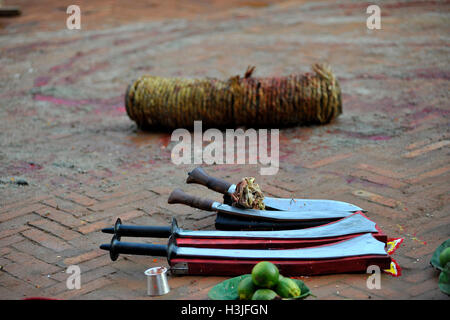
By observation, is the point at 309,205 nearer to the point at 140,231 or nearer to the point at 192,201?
the point at 192,201

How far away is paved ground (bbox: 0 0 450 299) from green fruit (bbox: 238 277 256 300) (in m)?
0.24

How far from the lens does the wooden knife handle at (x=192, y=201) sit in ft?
11.9

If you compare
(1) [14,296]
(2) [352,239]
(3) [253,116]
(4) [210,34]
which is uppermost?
(4) [210,34]

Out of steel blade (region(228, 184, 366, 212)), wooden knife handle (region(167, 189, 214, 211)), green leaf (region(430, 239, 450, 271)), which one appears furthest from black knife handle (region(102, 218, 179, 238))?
green leaf (region(430, 239, 450, 271))

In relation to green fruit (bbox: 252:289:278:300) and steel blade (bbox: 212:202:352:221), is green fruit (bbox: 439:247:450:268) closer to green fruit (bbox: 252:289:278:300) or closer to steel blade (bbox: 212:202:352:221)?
steel blade (bbox: 212:202:352:221)

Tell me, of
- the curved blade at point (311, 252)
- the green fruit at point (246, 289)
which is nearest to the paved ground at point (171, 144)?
the curved blade at point (311, 252)

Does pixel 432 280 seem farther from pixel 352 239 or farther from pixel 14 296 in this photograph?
pixel 14 296

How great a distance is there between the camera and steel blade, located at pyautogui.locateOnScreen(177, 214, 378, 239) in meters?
3.27

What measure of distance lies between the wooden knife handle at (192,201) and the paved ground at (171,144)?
252mm

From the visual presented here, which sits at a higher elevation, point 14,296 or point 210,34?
point 210,34

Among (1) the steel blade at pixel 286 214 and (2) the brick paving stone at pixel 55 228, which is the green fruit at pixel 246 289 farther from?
(2) the brick paving stone at pixel 55 228

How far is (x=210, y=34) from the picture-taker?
31.6ft

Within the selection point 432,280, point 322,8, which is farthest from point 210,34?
point 432,280
